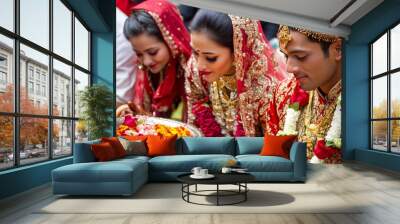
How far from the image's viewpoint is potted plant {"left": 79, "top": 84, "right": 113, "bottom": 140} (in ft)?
24.3

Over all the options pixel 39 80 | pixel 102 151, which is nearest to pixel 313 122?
pixel 102 151

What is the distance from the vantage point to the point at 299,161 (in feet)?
19.0

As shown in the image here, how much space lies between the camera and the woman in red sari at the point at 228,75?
8.40 m

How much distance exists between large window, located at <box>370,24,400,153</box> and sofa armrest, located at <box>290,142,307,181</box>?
273cm

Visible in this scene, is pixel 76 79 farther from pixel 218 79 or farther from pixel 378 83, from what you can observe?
pixel 378 83

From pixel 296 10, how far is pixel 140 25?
3.42 meters

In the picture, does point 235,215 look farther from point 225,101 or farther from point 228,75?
point 228,75

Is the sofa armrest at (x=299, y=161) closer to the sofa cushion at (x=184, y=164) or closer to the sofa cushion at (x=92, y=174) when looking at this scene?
the sofa cushion at (x=184, y=164)

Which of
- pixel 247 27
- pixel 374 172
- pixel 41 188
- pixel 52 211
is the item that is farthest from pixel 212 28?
pixel 52 211

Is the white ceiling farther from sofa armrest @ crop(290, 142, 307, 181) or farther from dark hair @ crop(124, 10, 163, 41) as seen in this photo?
sofa armrest @ crop(290, 142, 307, 181)

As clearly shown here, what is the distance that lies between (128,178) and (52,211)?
98 centimetres

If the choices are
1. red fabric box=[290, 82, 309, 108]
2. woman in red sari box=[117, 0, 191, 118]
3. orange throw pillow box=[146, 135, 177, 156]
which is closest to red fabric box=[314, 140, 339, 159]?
red fabric box=[290, 82, 309, 108]

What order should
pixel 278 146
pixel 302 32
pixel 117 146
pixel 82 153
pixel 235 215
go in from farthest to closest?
pixel 302 32
pixel 278 146
pixel 117 146
pixel 82 153
pixel 235 215

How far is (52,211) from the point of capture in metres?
4.00
